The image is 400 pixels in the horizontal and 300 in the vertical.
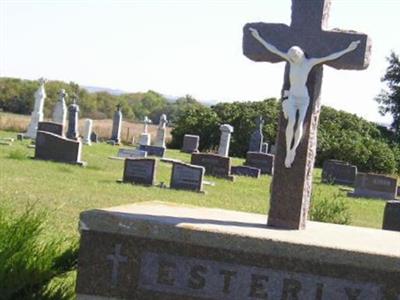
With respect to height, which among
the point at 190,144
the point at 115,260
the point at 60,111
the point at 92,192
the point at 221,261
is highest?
the point at 60,111

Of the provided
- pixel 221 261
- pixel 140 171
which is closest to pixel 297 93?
pixel 221 261

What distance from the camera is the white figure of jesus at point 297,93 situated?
4957 millimetres

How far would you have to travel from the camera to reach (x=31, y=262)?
5.13m

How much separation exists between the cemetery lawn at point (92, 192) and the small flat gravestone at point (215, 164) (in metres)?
0.57

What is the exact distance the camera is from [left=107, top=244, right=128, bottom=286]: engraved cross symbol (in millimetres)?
4781

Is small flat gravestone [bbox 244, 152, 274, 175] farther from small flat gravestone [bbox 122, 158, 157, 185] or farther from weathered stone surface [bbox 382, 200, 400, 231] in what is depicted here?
weathered stone surface [bbox 382, 200, 400, 231]

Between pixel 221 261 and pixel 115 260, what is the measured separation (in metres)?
0.73

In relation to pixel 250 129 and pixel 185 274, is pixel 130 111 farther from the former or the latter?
pixel 185 274

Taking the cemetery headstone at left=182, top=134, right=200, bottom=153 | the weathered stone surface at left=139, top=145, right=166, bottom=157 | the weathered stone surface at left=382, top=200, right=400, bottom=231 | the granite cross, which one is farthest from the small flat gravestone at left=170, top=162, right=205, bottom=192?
the cemetery headstone at left=182, top=134, right=200, bottom=153

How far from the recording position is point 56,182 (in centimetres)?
1493

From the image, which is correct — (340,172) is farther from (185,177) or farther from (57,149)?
(57,149)

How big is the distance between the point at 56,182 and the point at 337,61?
10.8 m

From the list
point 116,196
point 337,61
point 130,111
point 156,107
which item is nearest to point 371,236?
point 337,61

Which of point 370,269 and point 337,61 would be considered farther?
point 337,61
